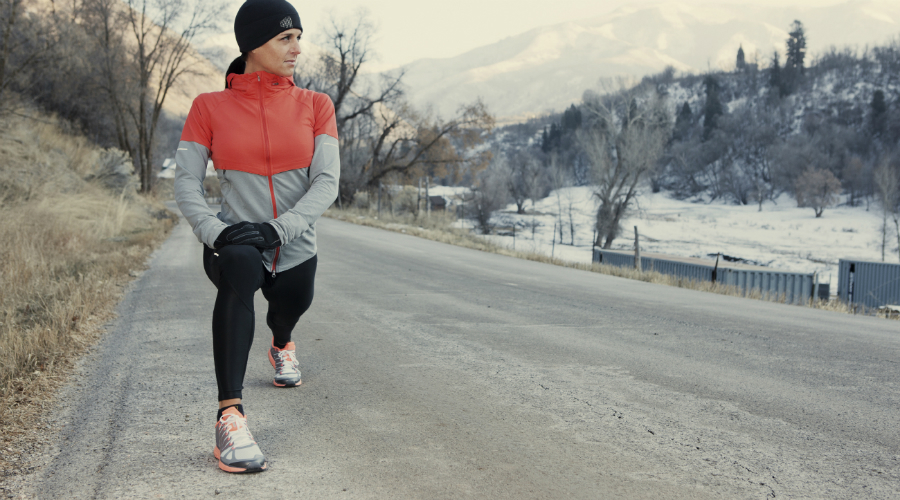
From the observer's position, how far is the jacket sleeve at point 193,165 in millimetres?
2621

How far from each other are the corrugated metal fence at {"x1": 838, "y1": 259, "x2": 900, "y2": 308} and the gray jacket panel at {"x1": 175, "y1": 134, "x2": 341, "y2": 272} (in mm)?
24790

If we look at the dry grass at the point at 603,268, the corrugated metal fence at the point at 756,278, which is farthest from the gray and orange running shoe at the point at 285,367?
the corrugated metal fence at the point at 756,278

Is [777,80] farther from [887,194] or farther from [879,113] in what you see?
[887,194]

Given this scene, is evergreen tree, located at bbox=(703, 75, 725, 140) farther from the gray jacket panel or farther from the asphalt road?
the gray jacket panel

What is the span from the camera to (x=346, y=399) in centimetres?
331

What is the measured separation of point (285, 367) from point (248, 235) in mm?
1248

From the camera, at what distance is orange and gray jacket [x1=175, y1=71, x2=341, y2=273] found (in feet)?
8.71

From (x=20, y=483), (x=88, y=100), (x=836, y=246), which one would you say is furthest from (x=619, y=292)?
(x=836, y=246)

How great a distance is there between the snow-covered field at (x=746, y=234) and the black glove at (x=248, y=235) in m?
39.1

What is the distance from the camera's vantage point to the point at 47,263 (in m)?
7.61

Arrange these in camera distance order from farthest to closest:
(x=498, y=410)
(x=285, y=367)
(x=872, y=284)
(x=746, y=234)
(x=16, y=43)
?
1. (x=746, y=234)
2. (x=872, y=284)
3. (x=16, y=43)
4. (x=285, y=367)
5. (x=498, y=410)

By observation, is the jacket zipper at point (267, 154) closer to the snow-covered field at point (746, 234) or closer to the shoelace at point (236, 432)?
the shoelace at point (236, 432)

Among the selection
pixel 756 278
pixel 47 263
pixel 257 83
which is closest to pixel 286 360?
pixel 257 83

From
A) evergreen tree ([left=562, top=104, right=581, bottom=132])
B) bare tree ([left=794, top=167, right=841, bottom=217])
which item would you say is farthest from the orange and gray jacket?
evergreen tree ([left=562, top=104, right=581, bottom=132])
